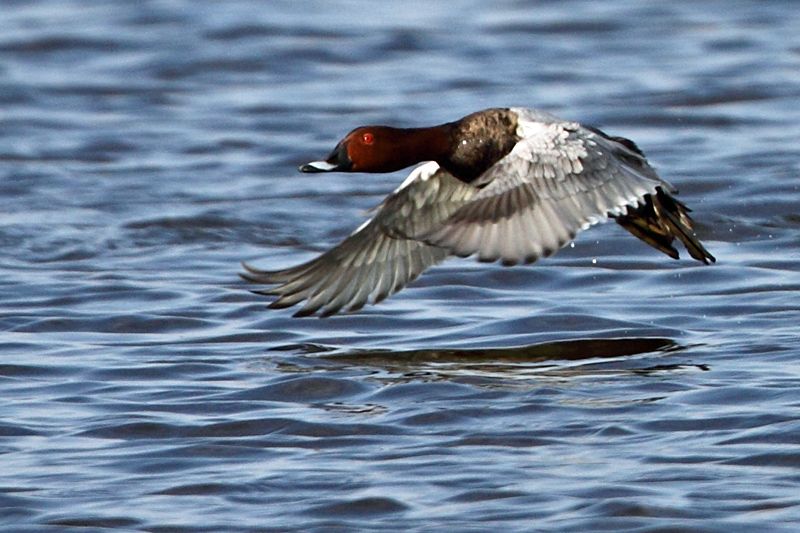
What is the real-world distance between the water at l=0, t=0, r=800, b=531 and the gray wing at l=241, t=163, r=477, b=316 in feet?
0.70

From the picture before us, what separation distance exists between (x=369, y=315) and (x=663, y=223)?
1.36m

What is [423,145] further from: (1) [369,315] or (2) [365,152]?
(1) [369,315]


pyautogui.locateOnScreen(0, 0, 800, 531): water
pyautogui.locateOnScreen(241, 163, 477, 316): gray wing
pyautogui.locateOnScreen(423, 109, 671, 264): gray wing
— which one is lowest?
pyautogui.locateOnScreen(0, 0, 800, 531): water

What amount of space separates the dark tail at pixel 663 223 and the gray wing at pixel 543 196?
0.28m

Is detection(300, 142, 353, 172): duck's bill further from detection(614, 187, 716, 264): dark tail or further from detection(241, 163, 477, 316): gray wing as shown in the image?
detection(614, 187, 716, 264): dark tail

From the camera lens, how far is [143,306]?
852 centimetres

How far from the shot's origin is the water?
5586mm

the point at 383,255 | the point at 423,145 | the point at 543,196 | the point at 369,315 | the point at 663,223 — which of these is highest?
the point at 423,145

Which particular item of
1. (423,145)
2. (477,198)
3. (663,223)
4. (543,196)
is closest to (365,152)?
(423,145)

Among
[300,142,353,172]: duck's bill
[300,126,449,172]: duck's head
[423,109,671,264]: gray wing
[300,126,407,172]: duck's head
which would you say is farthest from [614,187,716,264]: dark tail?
[300,142,353,172]: duck's bill

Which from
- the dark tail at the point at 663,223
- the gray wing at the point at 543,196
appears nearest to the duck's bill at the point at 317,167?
the gray wing at the point at 543,196

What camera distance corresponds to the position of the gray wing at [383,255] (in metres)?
7.75

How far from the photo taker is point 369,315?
8258 mm

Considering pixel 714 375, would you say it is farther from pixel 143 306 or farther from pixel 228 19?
pixel 228 19
